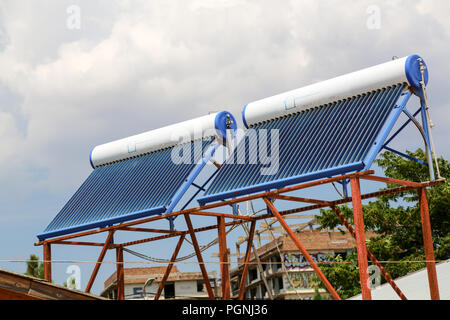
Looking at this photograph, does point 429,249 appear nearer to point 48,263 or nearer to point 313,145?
point 313,145

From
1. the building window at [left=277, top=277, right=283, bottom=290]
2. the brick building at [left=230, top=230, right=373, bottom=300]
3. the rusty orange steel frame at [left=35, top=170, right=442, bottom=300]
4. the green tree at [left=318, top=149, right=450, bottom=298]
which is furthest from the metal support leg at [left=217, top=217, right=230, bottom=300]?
the building window at [left=277, top=277, right=283, bottom=290]

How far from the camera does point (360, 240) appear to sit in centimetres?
1545

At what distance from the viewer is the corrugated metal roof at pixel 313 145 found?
55.0ft

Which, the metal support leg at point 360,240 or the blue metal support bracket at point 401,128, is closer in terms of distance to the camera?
the metal support leg at point 360,240

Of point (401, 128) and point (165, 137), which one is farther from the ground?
point (165, 137)

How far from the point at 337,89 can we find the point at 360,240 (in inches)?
186

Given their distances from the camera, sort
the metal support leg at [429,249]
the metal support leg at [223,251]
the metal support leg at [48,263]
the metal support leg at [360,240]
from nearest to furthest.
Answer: the metal support leg at [360,240]
the metal support leg at [429,249]
the metal support leg at [223,251]
the metal support leg at [48,263]

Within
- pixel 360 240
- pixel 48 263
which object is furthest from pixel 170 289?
pixel 360 240

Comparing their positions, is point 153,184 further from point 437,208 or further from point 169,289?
point 169,289

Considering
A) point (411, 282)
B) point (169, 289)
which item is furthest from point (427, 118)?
point (169, 289)

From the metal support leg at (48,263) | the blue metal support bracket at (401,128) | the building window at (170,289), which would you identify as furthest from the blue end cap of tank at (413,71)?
Result: the building window at (170,289)

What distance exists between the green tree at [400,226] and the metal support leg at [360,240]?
1653cm

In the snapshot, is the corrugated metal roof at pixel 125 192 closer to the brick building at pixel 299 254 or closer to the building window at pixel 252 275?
the brick building at pixel 299 254
